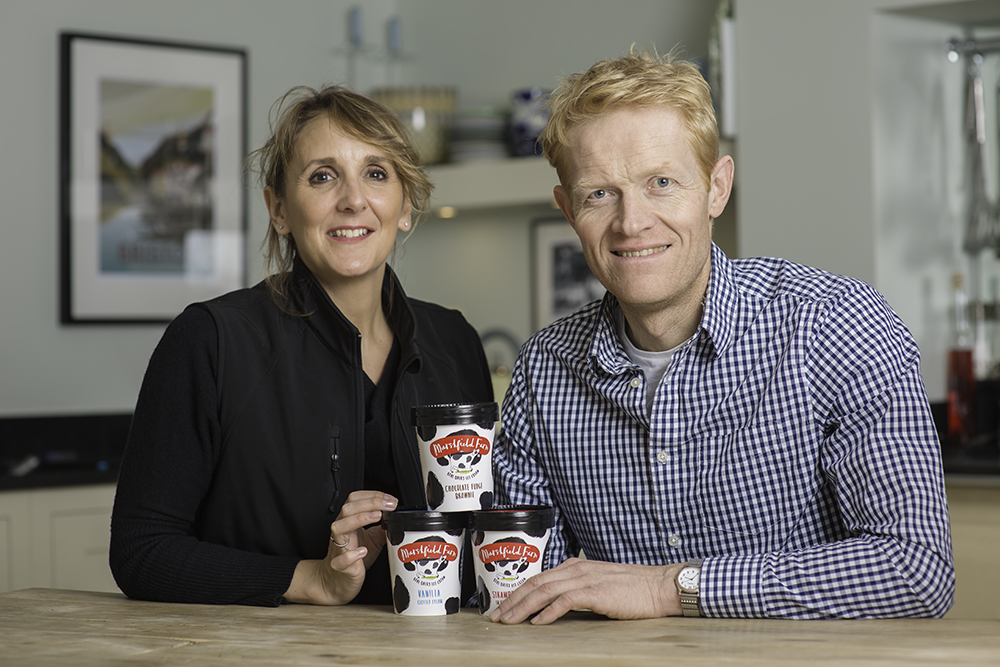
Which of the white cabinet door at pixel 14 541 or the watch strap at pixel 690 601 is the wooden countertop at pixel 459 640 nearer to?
the watch strap at pixel 690 601

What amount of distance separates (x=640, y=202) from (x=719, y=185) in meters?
0.18

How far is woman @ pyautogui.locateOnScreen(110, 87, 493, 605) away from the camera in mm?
1519

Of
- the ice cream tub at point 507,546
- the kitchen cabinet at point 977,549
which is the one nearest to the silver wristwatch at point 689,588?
the ice cream tub at point 507,546

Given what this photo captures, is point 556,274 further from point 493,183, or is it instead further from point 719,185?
point 719,185

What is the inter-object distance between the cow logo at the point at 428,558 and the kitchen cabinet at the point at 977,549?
173cm

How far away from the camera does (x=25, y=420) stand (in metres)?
3.40

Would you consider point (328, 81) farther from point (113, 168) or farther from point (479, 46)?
point (113, 168)

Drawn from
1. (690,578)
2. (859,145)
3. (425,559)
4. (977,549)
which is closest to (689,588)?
(690,578)

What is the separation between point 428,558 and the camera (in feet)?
4.50

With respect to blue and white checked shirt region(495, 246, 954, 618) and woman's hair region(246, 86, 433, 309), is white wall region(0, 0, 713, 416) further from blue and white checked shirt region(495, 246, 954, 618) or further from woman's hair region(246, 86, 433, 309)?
blue and white checked shirt region(495, 246, 954, 618)

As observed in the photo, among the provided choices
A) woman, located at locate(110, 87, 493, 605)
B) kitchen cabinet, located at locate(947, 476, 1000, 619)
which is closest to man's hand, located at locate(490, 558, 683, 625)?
woman, located at locate(110, 87, 493, 605)

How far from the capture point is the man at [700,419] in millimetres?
1337

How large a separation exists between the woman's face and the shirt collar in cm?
39

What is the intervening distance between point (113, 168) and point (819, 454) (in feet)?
9.23
